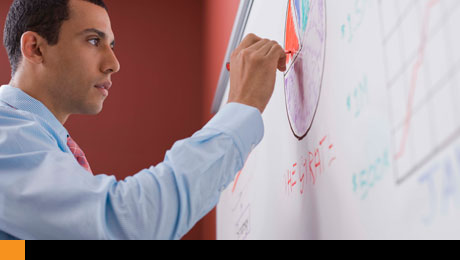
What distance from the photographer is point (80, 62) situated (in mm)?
869

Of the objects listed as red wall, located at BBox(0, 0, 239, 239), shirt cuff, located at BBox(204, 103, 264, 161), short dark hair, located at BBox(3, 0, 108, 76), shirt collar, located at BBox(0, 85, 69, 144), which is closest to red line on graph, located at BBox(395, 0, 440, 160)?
shirt cuff, located at BBox(204, 103, 264, 161)

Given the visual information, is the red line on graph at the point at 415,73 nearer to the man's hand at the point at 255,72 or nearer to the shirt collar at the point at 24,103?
the man's hand at the point at 255,72

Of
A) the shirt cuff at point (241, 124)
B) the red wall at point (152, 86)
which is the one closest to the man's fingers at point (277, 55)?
the shirt cuff at point (241, 124)

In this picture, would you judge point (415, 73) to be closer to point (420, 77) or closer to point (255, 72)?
point (420, 77)

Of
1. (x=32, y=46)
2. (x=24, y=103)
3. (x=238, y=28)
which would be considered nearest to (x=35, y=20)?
(x=32, y=46)

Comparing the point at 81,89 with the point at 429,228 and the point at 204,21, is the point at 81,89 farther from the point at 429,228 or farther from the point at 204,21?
the point at 204,21

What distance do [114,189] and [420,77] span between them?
1.17ft

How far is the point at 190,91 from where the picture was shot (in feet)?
7.47

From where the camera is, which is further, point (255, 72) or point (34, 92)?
point (34, 92)

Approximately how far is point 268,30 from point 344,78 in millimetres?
419
